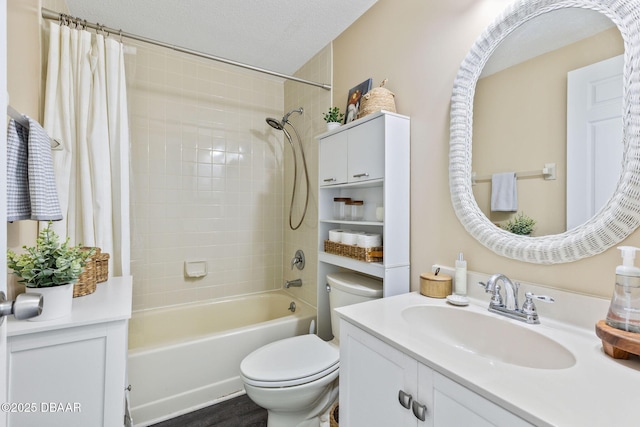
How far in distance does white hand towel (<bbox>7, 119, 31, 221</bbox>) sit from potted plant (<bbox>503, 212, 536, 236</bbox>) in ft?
5.90

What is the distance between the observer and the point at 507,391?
604mm

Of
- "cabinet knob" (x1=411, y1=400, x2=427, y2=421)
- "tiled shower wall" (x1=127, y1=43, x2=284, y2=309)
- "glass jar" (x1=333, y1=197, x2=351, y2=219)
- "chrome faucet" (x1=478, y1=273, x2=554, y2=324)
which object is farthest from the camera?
"tiled shower wall" (x1=127, y1=43, x2=284, y2=309)

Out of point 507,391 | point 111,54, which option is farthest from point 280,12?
point 507,391

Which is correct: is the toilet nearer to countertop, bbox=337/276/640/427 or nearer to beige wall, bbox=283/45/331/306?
countertop, bbox=337/276/640/427

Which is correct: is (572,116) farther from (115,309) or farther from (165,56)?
(165,56)

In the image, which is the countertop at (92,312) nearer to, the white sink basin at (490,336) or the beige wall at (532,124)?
the white sink basin at (490,336)

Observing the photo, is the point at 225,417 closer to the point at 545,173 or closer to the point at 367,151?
the point at 367,151

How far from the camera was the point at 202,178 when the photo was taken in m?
2.45

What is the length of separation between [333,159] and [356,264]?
66 cm

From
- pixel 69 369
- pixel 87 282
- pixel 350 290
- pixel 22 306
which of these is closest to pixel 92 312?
pixel 69 369

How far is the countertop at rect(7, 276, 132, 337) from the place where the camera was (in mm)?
902

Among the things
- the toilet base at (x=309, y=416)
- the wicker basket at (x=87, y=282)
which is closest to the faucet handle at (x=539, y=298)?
the toilet base at (x=309, y=416)

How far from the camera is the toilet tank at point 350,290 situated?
1.49 metres

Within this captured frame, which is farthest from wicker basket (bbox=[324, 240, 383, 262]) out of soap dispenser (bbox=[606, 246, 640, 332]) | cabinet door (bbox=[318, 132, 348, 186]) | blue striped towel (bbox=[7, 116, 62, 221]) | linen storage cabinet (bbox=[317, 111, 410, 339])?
blue striped towel (bbox=[7, 116, 62, 221])
